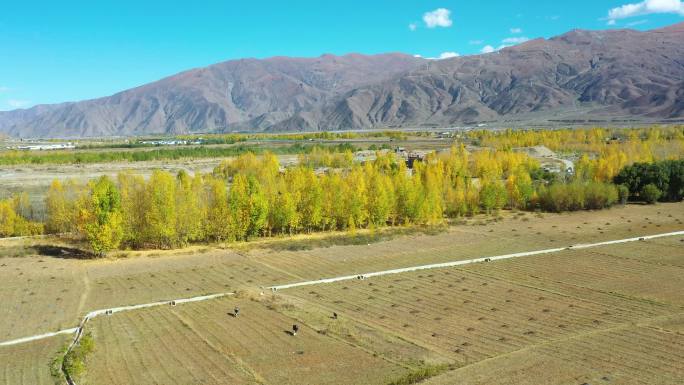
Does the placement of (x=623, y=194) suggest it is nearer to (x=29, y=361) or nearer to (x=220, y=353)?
(x=220, y=353)

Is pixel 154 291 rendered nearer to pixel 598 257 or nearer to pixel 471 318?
pixel 471 318

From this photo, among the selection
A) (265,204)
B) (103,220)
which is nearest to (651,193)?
(265,204)

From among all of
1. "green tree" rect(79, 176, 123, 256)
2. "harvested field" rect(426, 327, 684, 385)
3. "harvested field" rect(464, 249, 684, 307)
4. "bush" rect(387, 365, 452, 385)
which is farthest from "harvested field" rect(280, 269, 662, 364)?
"green tree" rect(79, 176, 123, 256)

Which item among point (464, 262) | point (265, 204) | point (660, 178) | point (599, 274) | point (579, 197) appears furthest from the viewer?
point (660, 178)

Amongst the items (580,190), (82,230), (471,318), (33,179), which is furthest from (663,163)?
(33,179)

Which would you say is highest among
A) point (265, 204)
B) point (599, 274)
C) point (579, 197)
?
point (265, 204)

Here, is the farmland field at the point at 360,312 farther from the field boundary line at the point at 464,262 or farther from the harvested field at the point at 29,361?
the field boundary line at the point at 464,262
